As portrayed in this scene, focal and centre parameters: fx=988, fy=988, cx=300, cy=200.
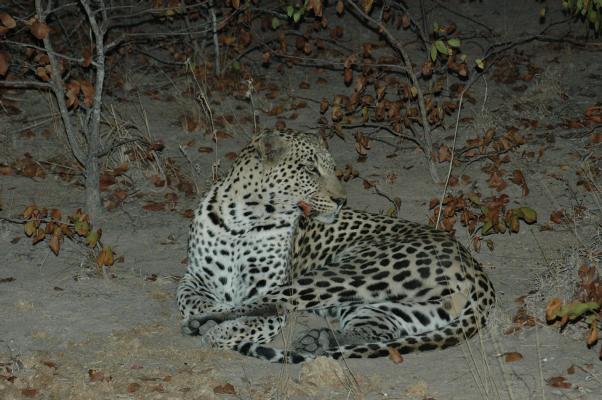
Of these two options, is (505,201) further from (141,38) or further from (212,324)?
(141,38)

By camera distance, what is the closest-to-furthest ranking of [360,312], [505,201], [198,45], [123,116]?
1. [360,312]
2. [505,201]
3. [123,116]
4. [198,45]

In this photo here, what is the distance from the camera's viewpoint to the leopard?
6.88 meters

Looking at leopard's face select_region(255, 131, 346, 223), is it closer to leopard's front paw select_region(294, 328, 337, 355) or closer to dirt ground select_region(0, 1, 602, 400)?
dirt ground select_region(0, 1, 602, 400)

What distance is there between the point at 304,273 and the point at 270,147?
123cm

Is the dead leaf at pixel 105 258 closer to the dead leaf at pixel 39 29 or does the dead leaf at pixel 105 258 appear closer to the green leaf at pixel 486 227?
the dead leaf at pixel 39 29

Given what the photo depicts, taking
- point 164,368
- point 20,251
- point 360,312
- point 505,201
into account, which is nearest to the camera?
point 164,368

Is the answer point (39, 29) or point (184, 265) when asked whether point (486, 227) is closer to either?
point (184, 265)

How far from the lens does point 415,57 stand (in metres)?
14.1

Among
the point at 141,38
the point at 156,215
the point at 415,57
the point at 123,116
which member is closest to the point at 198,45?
the point at 141,38

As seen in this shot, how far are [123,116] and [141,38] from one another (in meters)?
2.27

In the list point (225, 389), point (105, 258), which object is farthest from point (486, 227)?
Result: point (225, 389)

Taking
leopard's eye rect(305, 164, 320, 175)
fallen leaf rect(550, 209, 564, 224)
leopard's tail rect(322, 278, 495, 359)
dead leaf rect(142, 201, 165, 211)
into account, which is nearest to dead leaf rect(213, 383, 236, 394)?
leopard's tail rect(322, 278, 495, 359)

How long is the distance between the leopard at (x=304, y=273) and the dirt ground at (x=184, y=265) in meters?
0.20

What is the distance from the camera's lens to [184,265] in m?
8.52
